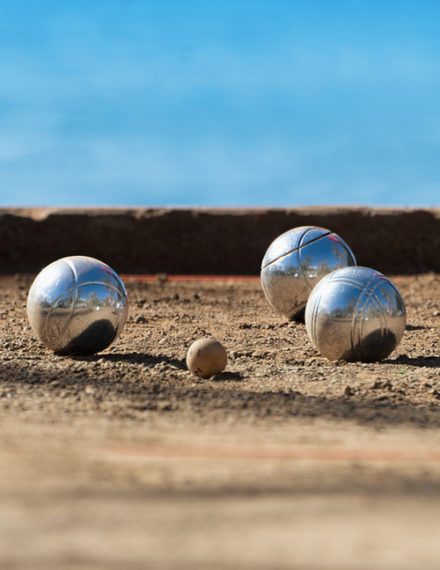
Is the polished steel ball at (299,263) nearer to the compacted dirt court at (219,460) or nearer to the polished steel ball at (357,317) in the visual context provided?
the compacted dirt court at (219,460)

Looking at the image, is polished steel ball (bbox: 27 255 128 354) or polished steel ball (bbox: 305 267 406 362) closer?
polished steel ball (bbox: 305 267 406 362)

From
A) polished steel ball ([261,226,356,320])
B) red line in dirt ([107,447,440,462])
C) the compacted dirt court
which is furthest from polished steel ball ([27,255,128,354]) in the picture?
red line in dirt ([107,447,440,462])

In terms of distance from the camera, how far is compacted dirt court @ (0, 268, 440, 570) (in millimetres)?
3607

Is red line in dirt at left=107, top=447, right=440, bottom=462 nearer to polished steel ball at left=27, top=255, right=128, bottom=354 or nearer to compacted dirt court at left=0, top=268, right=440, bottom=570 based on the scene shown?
compacted dirt court at left=0, top=268, right=440, bottom=570

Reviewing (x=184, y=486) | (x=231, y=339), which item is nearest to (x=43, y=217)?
(x=231, y=339)

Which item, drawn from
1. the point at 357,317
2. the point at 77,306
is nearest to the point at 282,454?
the point at 357,317

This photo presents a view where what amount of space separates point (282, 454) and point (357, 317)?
10.4 feet

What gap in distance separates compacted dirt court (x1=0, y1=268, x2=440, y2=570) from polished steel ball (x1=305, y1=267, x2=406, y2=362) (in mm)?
226

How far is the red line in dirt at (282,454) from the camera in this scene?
4969mm

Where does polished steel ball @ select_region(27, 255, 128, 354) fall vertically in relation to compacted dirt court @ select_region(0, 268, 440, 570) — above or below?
above

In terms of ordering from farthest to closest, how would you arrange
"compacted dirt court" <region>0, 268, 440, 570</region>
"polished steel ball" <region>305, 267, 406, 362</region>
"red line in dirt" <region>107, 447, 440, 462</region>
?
"polished steel ball" <region>305, 267, 406, 362</region> → "red line in dirt" <region>107, 447, 440, 462</region> → "compacted dirt court" <region>0, 268, 440, 570</region>

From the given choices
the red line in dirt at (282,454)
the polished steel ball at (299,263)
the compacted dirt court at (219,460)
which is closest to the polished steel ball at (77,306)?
the compacted dirt court at (219,460)

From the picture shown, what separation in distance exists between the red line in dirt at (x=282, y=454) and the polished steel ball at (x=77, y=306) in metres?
3.26

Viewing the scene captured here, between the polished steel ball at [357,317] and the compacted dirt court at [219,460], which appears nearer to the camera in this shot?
the compacted dirt court at [219,460]
